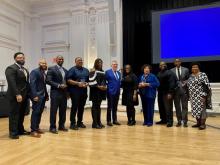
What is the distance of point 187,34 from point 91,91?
423cm

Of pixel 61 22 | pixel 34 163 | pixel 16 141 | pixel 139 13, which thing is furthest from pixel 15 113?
pixel 61 22

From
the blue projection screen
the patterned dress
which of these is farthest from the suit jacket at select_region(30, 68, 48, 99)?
the blue projection screen

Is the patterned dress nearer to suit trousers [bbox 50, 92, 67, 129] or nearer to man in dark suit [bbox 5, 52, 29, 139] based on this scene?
suit trousers [bbox 50, 92, 67, 129]

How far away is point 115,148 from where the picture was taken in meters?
2.96

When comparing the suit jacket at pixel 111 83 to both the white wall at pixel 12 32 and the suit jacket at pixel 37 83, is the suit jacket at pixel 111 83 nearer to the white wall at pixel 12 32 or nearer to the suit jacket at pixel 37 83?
the suit jacket at pixel 37 83

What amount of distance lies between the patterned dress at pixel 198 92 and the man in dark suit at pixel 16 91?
8.73 feet

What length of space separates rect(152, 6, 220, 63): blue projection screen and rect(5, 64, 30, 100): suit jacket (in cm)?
480

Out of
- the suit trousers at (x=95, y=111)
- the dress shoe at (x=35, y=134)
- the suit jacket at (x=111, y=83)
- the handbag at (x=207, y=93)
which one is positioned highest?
the suit jacket at (x=111, y=83)

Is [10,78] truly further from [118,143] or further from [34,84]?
[118,143]

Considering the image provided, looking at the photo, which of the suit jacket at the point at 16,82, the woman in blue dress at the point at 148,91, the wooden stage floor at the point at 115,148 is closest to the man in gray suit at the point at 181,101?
the woman in blue dress at the point at 148,91

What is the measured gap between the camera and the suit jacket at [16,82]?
3.52 m

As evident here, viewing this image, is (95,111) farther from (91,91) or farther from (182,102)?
(182,102)

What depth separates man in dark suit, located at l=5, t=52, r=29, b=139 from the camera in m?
3.53

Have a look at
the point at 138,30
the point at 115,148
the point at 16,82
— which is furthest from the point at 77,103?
Result: the point at 138,30
